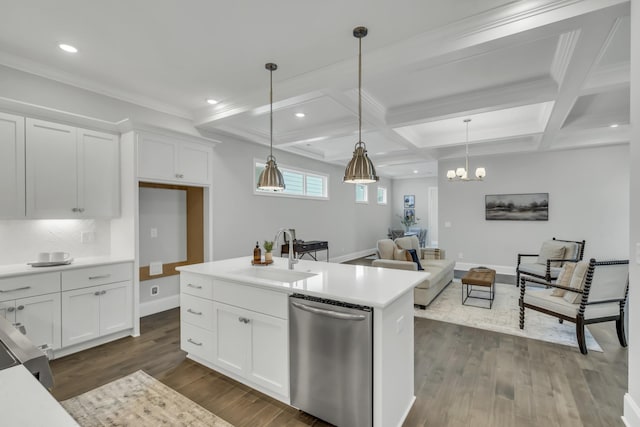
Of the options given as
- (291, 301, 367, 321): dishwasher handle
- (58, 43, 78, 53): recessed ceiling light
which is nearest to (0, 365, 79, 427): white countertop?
(291, 301, 367, 321): dishwasher handle

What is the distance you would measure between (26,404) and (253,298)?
1.54m

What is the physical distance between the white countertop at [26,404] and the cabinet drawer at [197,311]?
1730 millimetres

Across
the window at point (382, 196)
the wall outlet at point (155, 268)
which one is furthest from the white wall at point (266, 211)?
the window at point (382, 196)

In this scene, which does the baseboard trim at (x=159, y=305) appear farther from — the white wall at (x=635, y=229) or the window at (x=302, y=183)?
the white wall at (x=635, y=229)

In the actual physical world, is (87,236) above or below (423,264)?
above

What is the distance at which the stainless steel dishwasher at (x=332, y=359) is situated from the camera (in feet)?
5.81

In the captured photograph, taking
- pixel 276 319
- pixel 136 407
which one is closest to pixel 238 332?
pixel 276 319

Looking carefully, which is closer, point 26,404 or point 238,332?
point 26,404

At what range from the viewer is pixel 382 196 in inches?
435

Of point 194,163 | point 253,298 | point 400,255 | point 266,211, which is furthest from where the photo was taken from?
point 266,211

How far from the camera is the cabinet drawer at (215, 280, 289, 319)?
2143 mm

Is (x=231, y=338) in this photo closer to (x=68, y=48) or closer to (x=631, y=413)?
(x=631, y=413)

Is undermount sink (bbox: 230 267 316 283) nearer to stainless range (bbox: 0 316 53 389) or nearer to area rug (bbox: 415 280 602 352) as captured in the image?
stainless range (bbox: 0 316 53 389)

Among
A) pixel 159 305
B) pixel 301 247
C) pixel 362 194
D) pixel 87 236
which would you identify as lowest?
pixel 159 305
